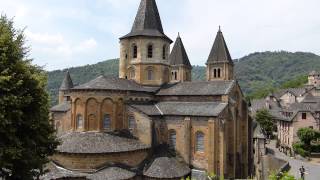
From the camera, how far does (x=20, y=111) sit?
1566cm

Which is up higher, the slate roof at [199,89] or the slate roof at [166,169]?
the slate roof at [199,89]

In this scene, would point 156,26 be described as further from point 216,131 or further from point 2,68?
point 2,68

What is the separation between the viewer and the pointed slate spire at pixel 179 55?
187 ft

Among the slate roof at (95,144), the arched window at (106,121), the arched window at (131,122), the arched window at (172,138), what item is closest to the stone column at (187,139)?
the arched window at (172,138)

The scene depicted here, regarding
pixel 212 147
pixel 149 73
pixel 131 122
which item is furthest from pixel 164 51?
pixel 212 147

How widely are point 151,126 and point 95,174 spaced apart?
7255 millimetres

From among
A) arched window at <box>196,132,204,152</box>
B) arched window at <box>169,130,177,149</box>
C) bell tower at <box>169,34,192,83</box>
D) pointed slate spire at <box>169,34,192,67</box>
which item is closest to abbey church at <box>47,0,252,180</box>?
arched window at <box>196,132,204,152</box>

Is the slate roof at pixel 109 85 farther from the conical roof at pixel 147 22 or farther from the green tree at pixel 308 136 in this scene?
the green tree at pixel 308 136

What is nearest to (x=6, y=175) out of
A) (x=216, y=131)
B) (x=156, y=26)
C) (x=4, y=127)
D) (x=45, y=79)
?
(x=4, y=127)

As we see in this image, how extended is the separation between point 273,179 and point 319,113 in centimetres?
4732

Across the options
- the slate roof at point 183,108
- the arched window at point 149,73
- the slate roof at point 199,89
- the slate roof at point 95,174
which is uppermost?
the arched window at point 149,73

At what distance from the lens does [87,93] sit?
3341 centimetres

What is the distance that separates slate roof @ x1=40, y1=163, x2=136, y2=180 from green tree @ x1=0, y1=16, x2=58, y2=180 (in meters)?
10.3

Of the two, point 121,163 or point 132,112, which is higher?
point 132,112
